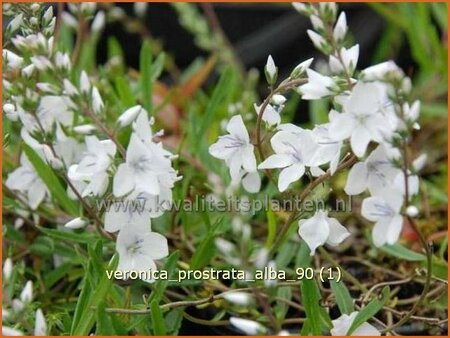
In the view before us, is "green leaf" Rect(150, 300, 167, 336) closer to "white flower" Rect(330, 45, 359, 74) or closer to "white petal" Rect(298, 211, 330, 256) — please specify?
"white petal" Rect(298, 211, 330, 256)

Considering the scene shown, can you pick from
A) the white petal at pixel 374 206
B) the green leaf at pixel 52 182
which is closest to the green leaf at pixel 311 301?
the white petal at pixel 374 206

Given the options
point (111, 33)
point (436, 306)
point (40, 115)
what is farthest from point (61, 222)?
point (111, 33)

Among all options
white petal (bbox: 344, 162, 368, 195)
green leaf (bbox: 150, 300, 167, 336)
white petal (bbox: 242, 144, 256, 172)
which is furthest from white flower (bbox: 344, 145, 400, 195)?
green leaf (bbox: 150, 300, 167, 336)

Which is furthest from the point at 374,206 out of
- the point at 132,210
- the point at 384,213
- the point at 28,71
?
the point at 28,71

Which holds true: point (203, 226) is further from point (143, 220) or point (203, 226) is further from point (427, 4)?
point (427, 4)

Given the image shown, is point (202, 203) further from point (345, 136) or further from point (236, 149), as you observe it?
point (345, 136)

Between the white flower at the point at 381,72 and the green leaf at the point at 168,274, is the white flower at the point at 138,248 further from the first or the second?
the white flower at the point at 381,72

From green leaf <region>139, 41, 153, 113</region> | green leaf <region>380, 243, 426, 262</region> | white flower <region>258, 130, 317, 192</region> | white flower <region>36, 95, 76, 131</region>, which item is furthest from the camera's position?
green leaf <region>139, 41, 153, 113</region>
